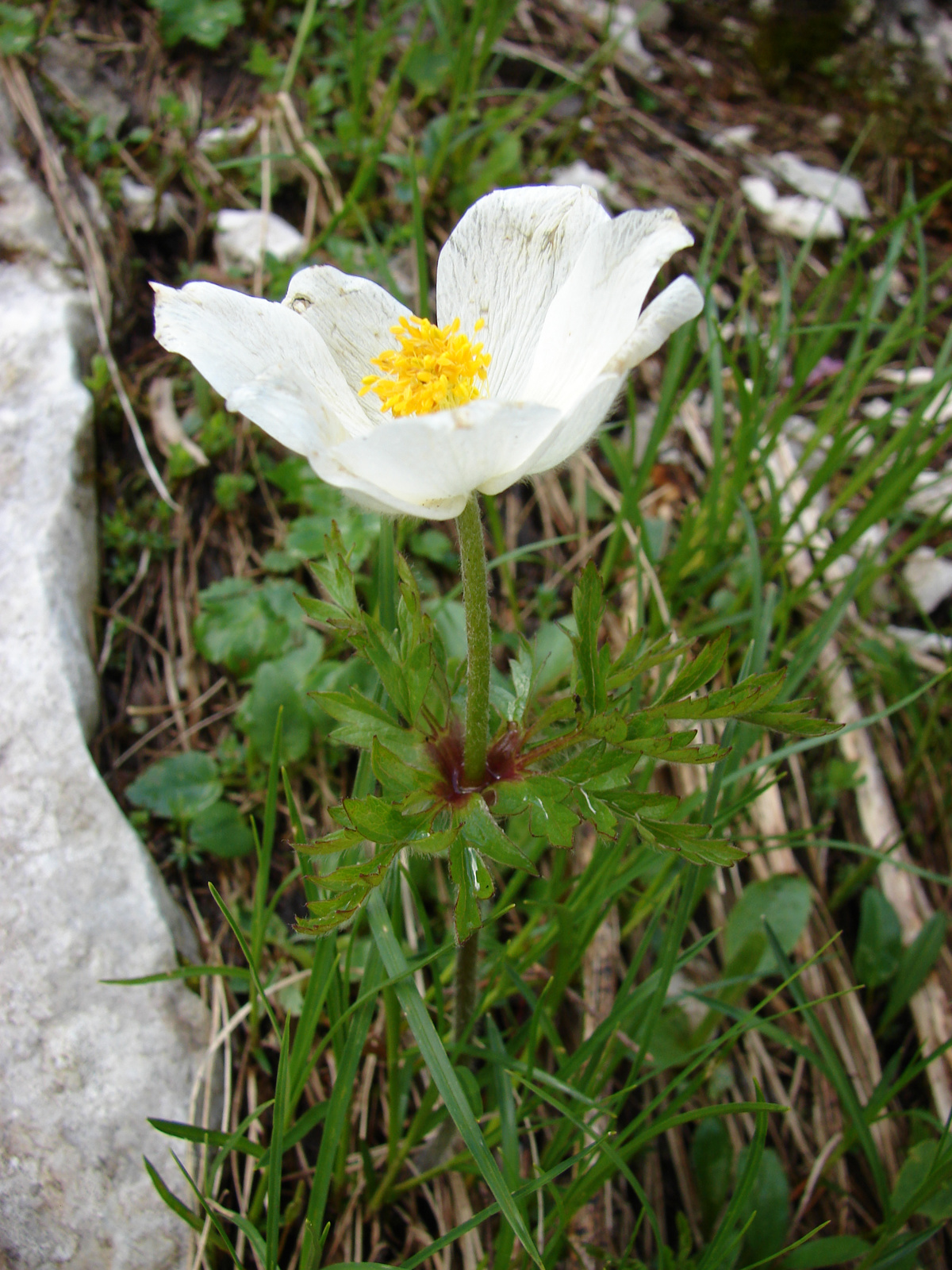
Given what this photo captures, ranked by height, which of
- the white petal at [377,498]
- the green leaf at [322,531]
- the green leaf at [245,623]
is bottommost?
the green leaf at [245,623]

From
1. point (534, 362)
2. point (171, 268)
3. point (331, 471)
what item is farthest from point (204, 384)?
point (331, 471)

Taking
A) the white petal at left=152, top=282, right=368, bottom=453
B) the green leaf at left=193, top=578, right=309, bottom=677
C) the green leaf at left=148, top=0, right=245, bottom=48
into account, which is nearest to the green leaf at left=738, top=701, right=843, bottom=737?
the white petal at left=152, top=282, right=368, bottom=453

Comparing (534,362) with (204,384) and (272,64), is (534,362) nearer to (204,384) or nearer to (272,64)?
(204,384)

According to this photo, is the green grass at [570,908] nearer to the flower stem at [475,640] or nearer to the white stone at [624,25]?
the flower stem at [475,640]

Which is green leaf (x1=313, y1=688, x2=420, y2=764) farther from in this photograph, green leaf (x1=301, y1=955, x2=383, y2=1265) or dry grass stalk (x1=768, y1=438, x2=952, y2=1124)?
dry grass stalk (x1=768, y1=438, x2=952, y2=1124)

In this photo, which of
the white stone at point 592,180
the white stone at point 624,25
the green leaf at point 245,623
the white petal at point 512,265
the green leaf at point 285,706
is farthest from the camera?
the white stone at point 624,25

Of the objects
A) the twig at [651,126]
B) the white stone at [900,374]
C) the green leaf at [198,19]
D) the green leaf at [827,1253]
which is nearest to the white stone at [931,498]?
the white stone at [900,374]
